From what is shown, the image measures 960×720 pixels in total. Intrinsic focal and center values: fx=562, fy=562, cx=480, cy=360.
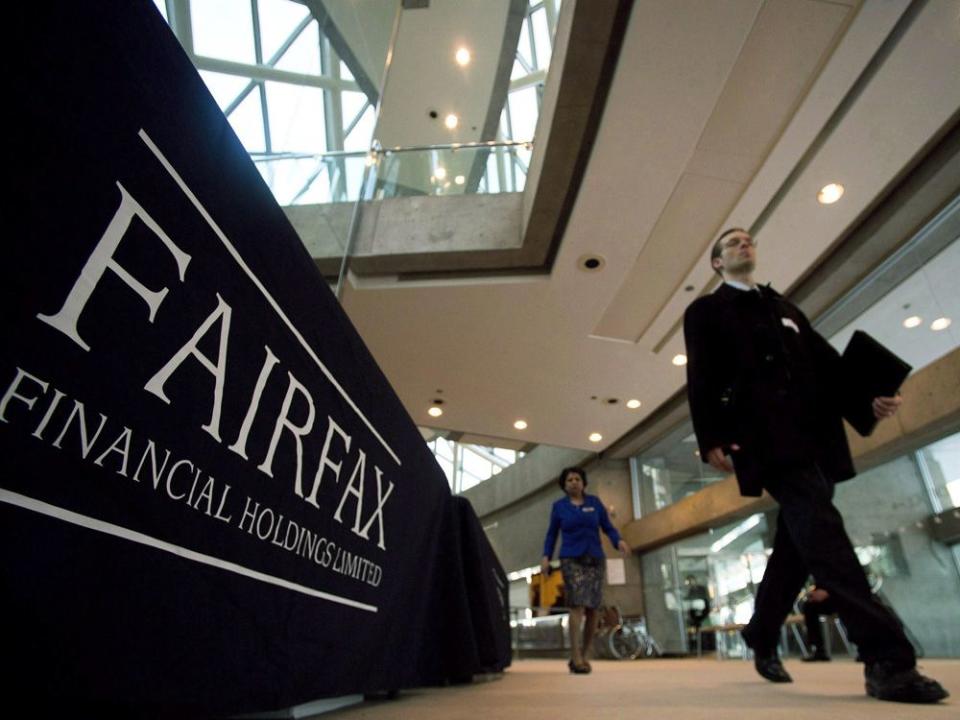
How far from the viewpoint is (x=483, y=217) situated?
20.6 ft

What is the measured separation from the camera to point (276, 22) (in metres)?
2.08

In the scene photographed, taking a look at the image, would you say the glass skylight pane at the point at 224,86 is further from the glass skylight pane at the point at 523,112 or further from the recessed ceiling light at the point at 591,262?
the glass skylight pane at the point at 523,112

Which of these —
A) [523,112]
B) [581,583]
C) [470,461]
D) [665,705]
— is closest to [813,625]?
[581,583]

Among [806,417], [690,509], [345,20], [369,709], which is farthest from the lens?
[690,509]

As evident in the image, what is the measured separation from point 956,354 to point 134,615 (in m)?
6.64

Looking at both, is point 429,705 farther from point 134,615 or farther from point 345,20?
point 345,20

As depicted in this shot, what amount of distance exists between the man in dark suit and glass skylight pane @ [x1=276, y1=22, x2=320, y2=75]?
1.83 m

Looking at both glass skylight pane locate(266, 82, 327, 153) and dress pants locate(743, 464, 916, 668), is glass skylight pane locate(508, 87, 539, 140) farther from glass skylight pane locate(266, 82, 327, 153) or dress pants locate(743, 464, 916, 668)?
dress pants locate(743, 464, 916, 668)

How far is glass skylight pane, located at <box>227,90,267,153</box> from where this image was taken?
4.65 feet

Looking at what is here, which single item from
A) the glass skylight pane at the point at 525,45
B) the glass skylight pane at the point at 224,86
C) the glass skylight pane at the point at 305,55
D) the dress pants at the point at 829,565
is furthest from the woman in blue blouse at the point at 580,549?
the glass skylight pane at the point at 525,45

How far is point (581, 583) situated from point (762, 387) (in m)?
3.27

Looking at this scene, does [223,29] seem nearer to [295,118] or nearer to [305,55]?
[295,118]

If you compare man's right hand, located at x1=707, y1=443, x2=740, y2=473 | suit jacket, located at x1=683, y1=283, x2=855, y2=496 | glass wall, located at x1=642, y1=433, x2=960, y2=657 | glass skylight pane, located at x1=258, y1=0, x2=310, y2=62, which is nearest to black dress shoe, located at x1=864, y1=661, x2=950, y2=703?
suit jacket, located at x1=683, y1=283, x2=855, y2=496

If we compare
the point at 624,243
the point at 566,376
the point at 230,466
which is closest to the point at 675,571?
the point at 566,376
